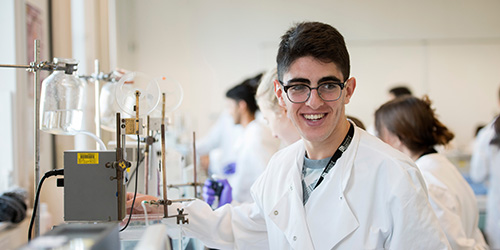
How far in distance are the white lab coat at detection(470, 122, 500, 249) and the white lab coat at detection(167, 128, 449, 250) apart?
2019 mm

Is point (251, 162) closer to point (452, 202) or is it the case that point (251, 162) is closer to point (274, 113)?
point (274, 113)

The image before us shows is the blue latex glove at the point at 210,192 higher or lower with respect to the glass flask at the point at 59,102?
lower

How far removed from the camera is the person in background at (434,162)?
5.73ft

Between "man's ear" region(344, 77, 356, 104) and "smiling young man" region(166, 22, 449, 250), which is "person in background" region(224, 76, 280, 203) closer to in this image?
"smiling young man" region(166, 22, 449, 250)

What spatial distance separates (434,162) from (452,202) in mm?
201

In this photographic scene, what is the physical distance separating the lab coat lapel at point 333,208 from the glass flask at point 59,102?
2.60 feet

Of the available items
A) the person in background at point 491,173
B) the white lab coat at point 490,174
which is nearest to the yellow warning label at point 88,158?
the person in background at point 491,173

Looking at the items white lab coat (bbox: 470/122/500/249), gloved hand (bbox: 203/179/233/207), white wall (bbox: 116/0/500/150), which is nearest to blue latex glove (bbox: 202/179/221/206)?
gloved hand (bbox: 203/179/233/207)

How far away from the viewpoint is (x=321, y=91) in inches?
49.9

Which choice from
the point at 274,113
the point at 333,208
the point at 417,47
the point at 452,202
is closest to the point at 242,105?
the point at 274,113

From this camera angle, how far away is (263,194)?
1541 millimetres

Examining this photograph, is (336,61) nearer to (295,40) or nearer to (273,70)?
(295,40)

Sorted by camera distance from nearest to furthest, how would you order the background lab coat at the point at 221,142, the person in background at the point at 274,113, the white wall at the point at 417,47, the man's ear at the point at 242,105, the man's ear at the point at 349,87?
the man's ear at the point at 349,87
the person in background at the point at 274,113
the man's ear at the point at 242,105
the background lab coat at the point at 221,142
the white wall at the point at 417,47

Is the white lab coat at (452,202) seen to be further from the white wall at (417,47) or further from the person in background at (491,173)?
the white wall at (417,47)
